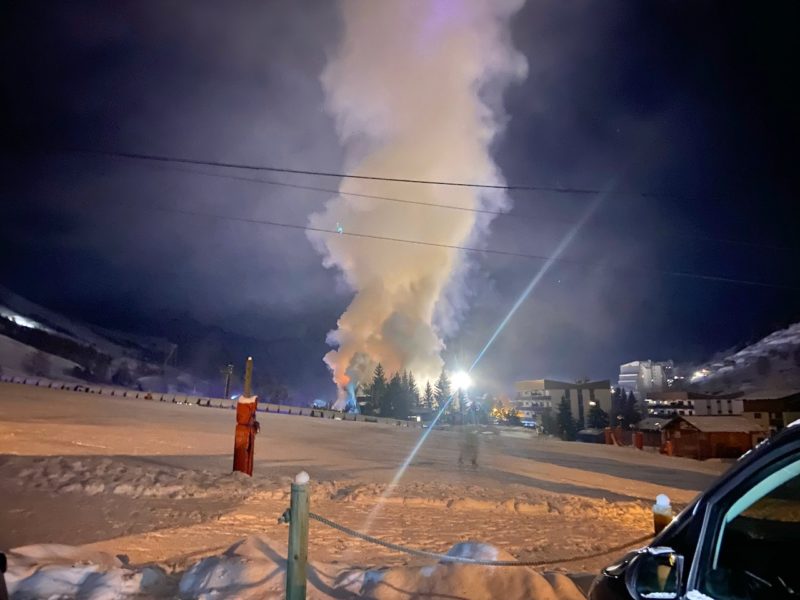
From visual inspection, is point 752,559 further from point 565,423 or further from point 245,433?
point 565,423

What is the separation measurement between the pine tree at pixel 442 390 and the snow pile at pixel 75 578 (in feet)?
332

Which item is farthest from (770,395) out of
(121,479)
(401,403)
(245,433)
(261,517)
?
(121,479)

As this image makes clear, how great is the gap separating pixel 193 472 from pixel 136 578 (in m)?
6.84

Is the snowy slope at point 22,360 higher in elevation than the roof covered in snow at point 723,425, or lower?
higher

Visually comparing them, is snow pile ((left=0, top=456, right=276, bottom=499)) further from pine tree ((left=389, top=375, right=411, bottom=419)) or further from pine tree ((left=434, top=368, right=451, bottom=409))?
pine tree ((left=434, top=368, right=451, bottom=409))

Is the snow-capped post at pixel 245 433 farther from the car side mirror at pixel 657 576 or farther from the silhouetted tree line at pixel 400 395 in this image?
the silhouetted tree line at pixel 400 395

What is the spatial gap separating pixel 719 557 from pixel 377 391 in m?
94.1

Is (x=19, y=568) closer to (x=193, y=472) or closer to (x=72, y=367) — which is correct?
(x=193, y=472)

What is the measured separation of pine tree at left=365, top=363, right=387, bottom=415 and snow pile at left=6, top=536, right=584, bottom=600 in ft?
287

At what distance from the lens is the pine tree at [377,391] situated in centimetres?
9312

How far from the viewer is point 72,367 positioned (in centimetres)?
9950

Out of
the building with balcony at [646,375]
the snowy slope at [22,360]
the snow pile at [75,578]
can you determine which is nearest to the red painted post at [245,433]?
the snow pile at [75,578]

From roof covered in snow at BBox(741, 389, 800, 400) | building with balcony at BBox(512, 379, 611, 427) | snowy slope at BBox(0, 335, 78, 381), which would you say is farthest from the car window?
snowy slope at BBox(0, 335, 78, 381)

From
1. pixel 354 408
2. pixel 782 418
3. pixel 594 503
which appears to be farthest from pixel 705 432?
pixel 354 408
